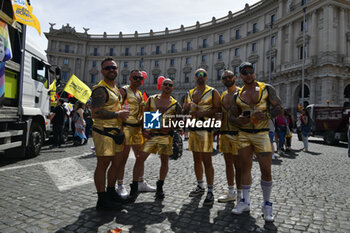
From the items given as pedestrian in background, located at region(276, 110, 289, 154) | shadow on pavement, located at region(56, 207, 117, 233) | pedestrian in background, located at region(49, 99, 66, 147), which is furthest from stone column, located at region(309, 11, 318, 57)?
shadow on pavement, located at region(56, 207, 117, 233)

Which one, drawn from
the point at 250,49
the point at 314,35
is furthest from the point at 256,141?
the point at 250,49

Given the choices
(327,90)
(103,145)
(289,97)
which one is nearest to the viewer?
(103,145)

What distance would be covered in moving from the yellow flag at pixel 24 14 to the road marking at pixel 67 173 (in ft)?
11.3

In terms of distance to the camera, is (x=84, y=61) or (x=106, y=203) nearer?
(x=106, y=203)

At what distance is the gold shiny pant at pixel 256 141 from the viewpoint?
3104mm

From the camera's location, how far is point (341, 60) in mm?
27984

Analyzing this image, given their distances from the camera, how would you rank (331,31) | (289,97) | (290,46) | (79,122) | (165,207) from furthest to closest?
(290,46), (289,97), (331,31), (79,122), (165,207)

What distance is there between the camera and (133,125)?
400 centimetres

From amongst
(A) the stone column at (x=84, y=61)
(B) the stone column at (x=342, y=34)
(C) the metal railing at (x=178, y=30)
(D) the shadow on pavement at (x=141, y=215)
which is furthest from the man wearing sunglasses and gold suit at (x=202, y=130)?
(A) the stone column at (x=84, y=61)

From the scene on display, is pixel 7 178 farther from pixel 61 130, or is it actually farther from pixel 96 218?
pixel 61 130

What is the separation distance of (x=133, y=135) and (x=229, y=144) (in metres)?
1.64

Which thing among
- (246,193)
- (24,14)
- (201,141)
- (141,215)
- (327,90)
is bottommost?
(141,215)

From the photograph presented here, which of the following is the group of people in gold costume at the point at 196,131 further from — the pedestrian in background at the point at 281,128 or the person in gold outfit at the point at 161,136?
the pedestrian in background at the point at 281,128

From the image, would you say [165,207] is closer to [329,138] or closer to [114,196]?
[114,196]
